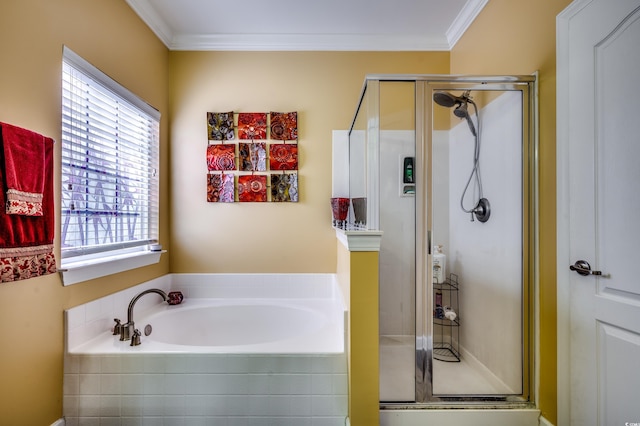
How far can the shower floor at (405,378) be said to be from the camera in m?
1.60

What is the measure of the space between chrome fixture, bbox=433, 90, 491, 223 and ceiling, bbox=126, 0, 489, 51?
91 cm

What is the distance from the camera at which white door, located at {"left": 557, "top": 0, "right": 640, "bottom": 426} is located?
111cm

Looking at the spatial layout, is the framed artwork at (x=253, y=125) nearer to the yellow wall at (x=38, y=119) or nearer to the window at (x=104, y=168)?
the window at (x=104, y=168)

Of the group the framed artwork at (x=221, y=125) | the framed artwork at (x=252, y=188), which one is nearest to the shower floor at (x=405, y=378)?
the framed artwork at (x=252, y=188)

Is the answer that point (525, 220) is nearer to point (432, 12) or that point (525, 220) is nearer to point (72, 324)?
point (432, 12)

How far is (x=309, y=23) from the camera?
Result: 2316mm

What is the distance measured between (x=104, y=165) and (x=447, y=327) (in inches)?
85.6

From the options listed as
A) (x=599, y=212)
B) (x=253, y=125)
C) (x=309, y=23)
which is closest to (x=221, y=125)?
(x=253, y=125)

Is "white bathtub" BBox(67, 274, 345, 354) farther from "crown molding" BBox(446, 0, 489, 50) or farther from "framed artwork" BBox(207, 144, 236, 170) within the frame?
"crown molding" BBox(446, 0, 489, 50)

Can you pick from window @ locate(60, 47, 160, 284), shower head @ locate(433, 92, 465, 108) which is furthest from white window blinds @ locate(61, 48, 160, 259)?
shower head @ locate(433, 92, 465, 108)

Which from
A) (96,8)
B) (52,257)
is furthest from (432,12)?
(52,257)

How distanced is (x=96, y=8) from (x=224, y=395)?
2209mm

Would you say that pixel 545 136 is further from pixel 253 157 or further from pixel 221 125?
pixel 221 125

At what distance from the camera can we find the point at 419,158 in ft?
5.33
